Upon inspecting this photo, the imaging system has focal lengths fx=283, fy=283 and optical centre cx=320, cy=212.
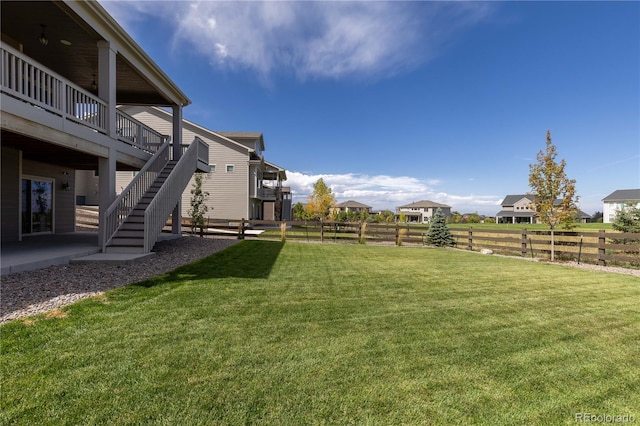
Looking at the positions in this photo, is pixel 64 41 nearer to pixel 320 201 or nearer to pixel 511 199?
pixel 320 201

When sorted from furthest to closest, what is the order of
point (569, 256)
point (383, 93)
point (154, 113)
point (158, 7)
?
point (154, 113)
point (383, 93)
point (569, 256)
point (158, 7)

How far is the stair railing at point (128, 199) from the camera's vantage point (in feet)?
23.4

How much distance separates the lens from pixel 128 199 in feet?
25.7

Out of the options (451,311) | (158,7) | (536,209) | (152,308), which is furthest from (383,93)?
(152,308)

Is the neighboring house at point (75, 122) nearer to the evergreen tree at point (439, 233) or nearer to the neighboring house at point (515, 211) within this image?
the evergreen tree at point (439, 233)

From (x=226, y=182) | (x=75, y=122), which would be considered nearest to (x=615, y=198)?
(x=226, y=182)

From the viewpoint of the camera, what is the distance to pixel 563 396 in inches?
86.3

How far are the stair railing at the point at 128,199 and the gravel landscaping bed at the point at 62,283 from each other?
1278mm

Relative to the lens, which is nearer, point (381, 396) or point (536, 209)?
point (381, 396)

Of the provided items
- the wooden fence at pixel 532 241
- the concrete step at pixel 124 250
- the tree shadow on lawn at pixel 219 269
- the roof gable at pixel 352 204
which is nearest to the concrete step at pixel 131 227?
the concrete step at pixel 124 250

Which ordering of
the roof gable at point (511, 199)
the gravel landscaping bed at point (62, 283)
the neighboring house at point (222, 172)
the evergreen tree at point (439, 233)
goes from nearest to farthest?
1. the gravel landscaping bed at point (62, 283)
2. the evergreen tree at point (439, 233)
3. the neighboring house at point (222, 172)
4. the roof gable at point (511, 199)

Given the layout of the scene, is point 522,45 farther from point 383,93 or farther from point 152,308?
point 152,308

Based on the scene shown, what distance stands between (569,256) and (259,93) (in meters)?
18.3

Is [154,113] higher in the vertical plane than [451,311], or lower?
higher
